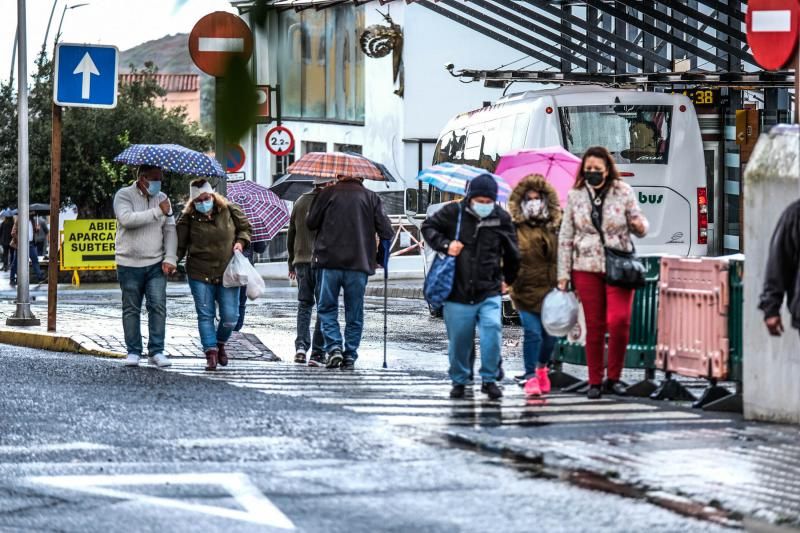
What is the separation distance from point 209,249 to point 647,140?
7585 millimetres

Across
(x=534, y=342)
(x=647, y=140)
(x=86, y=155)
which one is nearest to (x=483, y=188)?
(x=534, y=342)

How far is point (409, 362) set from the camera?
1461cm

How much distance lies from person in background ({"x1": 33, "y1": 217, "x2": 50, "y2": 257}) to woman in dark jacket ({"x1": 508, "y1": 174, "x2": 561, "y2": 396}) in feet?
107

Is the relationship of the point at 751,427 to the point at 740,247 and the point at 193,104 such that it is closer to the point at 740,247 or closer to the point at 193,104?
the point at 193,104

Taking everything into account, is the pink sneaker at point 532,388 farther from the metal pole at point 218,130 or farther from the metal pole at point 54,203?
the metal pole at point 218,130

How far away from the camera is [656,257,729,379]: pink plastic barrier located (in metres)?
10.3

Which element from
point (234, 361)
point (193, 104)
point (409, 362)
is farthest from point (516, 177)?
point (193, 104)

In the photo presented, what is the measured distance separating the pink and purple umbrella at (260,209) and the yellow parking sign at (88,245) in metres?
16.6

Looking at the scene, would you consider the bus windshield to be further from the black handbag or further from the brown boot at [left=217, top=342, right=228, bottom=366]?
the black handbag

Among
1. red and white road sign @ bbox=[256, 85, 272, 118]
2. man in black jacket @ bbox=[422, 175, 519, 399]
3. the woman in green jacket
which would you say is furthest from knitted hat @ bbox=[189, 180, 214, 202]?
red and white road sign @ bbox=[256, 85, 272, 118]

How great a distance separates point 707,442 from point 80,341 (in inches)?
349

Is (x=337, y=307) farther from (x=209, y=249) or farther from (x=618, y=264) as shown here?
(x=618, y=264)

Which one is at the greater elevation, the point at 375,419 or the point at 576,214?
the point at 576,214

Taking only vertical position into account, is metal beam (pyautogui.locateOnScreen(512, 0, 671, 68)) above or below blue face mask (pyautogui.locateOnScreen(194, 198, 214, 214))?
above
